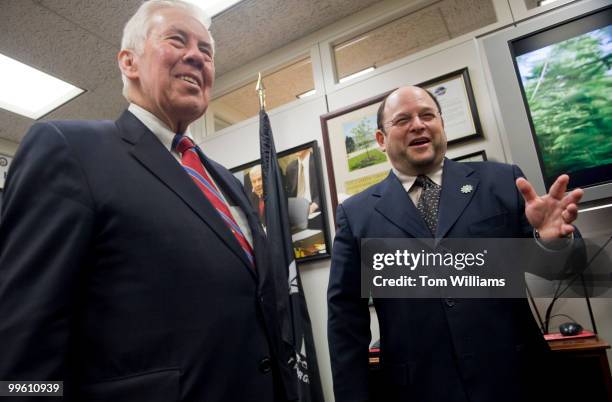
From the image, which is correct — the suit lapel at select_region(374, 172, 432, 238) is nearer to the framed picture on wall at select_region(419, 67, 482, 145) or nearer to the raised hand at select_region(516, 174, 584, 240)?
the raised hand at select_region(516, 174, 584, 240)

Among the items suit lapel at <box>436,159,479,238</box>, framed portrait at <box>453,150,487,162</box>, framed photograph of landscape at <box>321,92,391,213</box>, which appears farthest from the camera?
framed photograph of landscape at <box>321,92,391,213</box>

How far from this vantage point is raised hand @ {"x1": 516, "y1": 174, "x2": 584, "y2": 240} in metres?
0.89

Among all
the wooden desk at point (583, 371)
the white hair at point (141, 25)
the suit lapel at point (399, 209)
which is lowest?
the wooden desk at point (583, 371)

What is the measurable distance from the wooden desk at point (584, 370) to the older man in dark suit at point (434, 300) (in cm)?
29

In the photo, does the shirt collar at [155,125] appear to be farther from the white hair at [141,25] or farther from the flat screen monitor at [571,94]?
the flat screen monitor at [571,94]

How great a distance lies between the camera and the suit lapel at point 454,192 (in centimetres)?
108

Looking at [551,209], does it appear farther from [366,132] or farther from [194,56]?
[366,132]

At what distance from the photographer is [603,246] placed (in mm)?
1350

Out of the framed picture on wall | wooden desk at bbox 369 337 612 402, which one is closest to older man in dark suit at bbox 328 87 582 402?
wooden desk at bbox 369 337 612 402

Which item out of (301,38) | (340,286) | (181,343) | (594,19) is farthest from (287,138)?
(181,343)

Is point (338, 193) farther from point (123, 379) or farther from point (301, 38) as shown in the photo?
point (123, 379)

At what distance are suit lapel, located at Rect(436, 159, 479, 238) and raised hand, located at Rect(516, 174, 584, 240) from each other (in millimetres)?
188

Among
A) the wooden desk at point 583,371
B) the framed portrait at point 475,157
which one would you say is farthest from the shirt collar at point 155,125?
the framed portrait at point 475,157

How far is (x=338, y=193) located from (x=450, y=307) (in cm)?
116
